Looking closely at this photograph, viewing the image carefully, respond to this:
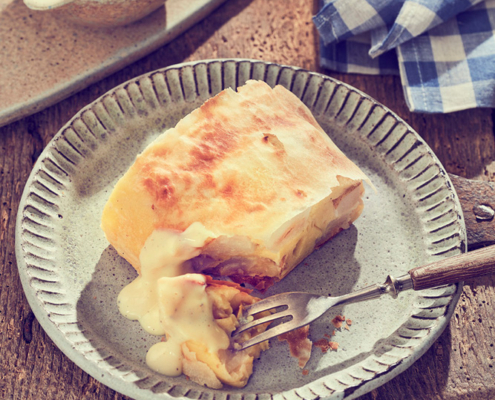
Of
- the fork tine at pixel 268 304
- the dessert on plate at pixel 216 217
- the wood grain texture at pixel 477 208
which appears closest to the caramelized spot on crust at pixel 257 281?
the dessert on plate at pixel 216 217

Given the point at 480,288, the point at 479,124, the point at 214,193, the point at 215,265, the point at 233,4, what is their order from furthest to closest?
the point at 233,4
the point at 479,124
the point at 480,288
the point at 215,265
the point at 214,193

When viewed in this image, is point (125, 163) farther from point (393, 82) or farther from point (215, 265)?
point (393, 82)

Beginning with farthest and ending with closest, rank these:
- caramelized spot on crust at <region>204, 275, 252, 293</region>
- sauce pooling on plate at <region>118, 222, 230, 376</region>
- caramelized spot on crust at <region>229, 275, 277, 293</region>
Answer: caramelized spot on crust at <region>229, 275, 277, 293</region>, caramelized spot on crust at <region>204, 275, 252, 293</region>, sauce pooling on plate at <region>118, 222, 230, 376</region>

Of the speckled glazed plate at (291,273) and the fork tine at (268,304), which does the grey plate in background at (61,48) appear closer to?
the speckled glazed plate at (291,273)

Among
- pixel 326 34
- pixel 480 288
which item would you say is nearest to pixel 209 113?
pixel 326 34

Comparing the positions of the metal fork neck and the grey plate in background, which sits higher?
the grey plate in background

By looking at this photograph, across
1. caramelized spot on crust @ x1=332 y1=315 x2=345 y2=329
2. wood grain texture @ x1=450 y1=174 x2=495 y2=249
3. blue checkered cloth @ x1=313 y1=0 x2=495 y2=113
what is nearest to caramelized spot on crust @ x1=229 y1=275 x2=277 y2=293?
caramelized spot on crust @ x1=332 y1=315 x2=345 y2=329

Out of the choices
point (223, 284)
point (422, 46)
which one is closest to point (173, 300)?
point (223, 284)

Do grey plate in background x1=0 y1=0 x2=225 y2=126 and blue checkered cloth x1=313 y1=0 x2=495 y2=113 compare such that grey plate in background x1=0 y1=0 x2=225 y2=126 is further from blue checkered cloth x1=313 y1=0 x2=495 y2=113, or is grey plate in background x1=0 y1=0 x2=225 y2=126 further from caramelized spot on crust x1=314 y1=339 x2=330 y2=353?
caramelized spot on crust x1=314 y1=339 x2=330 y2=353
